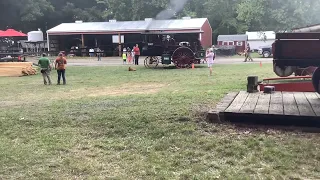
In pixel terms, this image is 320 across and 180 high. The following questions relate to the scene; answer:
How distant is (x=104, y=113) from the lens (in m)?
7.16

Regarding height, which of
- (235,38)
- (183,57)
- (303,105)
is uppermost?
(235,38)

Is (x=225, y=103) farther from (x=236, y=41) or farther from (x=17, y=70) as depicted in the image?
(x=236, y=41)

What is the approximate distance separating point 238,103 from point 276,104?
62 centimetres

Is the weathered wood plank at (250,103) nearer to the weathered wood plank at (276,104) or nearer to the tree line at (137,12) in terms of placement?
the weathered wood plank at (276,104)

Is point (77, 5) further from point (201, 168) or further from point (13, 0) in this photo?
point (201, 168)

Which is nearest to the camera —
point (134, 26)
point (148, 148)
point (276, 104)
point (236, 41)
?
point (148, 148)

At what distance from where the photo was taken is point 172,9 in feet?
120

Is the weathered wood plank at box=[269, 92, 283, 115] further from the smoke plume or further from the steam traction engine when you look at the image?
the smoke plume

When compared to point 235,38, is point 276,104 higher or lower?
lower

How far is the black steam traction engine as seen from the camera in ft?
75.2

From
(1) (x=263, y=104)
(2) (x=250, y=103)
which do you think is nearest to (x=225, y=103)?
(2) (x=250, y=103)

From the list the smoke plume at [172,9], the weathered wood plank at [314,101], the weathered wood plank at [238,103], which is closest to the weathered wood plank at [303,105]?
the weathered wood plank at [314,101]

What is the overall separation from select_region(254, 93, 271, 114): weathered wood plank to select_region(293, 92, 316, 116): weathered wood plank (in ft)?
1.59

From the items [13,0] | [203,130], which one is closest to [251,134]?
[203,130]
